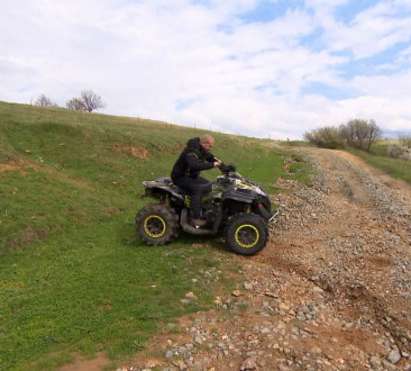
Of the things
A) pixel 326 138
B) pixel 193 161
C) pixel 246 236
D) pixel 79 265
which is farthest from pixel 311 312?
pixel 326 138

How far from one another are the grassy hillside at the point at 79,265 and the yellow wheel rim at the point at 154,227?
375 mm

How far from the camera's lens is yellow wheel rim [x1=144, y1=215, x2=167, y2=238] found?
9.74 metres

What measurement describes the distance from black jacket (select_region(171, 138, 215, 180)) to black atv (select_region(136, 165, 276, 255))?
0.39 metres

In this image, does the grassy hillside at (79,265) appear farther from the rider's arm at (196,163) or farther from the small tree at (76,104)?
the small tree at (76,104)

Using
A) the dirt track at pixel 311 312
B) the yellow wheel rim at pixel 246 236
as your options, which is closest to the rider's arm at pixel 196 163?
the yellow wheel rim at pixel 246 236

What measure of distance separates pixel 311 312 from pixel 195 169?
4.02m

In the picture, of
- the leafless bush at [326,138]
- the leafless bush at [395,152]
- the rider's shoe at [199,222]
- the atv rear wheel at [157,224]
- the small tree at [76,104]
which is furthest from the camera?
the small tree at [76,104]

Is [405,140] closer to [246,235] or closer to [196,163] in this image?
[246,235]

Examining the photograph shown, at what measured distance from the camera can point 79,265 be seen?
889cm

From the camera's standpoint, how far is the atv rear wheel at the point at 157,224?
967 cm

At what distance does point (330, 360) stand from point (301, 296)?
1921 mm

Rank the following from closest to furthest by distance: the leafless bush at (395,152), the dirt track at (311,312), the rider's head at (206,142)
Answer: the dirt track at (311,312)
the rider's head at (206,142)
the leafless bush at (395,152)

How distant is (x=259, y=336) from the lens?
6.02m

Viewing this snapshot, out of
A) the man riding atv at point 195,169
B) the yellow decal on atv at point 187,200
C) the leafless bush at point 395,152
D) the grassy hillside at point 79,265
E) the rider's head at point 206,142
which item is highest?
the leafless bush at point 395,152
